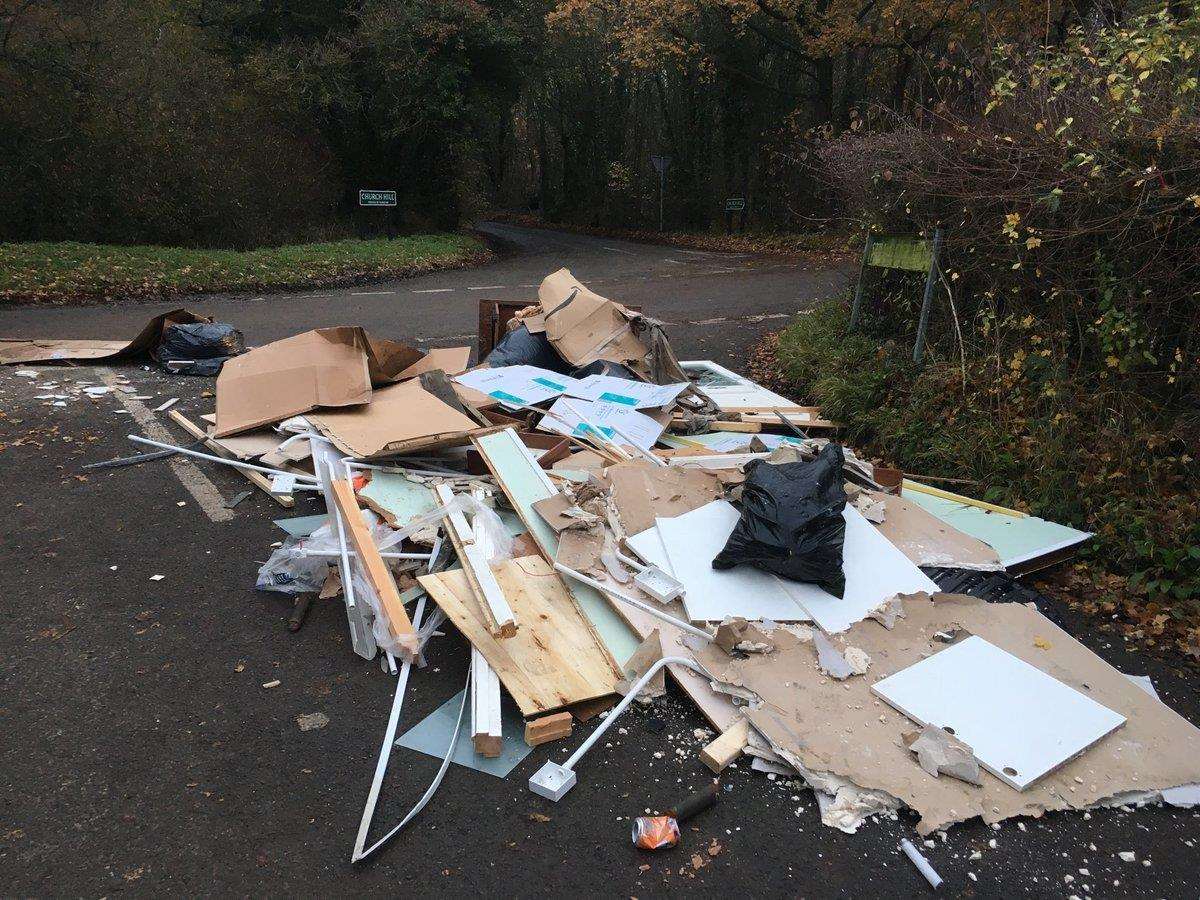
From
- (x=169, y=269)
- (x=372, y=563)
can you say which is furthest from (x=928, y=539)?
(x=169, y=269)

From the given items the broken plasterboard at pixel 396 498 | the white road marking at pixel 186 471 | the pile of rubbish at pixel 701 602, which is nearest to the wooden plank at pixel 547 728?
the pile of rubbish at pixel 701 602

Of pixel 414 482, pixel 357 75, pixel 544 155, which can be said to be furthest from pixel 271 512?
pixel 544 155

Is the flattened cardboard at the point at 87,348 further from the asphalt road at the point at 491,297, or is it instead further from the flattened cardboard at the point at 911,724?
the flattened cardboard at the point at 911,724

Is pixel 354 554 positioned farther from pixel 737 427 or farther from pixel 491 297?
Answer: pixel 491 297

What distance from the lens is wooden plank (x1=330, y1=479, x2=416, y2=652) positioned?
333 cm

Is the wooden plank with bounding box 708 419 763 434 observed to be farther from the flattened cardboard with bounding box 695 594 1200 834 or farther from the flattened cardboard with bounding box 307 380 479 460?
the flattened cardboard with bounding box 695 594 1200 834

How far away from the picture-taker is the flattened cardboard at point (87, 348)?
7.71 m

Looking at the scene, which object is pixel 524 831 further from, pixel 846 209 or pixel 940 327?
pixel 846 209

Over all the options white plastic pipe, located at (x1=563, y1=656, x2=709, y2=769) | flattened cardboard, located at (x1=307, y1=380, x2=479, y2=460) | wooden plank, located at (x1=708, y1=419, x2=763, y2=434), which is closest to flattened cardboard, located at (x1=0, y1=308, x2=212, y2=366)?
flattened cardboard, located at (x1=307, y1=380, x2=479, y2=460)

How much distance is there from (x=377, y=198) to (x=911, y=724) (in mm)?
17066

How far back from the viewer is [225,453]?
549 cm

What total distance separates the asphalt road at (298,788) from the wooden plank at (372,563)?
223 mm

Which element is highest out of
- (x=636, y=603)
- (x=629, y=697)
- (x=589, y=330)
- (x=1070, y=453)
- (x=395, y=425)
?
(x=589, y=330)

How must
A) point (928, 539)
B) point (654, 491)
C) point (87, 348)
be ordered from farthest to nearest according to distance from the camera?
point (87, 348)
point (654, 491)
point (928, 539)
